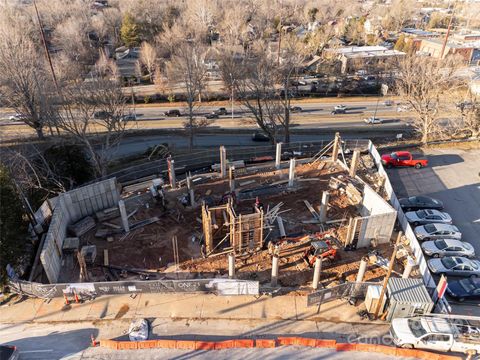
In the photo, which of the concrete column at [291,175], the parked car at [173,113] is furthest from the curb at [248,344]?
the parked car at [173,113]

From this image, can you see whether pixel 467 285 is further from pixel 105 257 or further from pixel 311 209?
pixel 105 257

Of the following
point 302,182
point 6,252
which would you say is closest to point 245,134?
point 302,182

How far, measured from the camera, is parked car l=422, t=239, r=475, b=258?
2150 centimetres

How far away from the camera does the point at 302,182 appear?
28297 mm

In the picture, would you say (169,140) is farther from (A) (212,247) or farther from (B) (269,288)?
(B) (269,288)

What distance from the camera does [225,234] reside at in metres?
22.4

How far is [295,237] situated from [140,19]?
72.4 meters

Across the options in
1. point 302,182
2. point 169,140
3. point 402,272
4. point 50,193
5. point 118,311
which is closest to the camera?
point 118,311

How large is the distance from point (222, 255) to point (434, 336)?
11500mm

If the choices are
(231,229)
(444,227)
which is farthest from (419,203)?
(231,229)

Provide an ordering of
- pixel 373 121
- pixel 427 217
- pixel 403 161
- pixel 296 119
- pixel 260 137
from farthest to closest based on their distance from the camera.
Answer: pixel 296 119, pixel 373 121, pixel 260 137, pixel 403 161, pixel 427 217

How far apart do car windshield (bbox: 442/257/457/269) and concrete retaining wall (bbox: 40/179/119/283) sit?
21618mm

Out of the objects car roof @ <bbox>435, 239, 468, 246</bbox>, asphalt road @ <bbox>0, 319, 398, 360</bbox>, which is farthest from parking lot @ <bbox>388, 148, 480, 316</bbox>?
asphalt road @ <bbox>0, 319, 398, 360</bbox>

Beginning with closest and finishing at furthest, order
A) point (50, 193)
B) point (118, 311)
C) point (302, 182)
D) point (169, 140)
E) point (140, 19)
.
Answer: point (118, 311), point (50, 193), point (302, 182), point (169, 140), point (140, 19)
